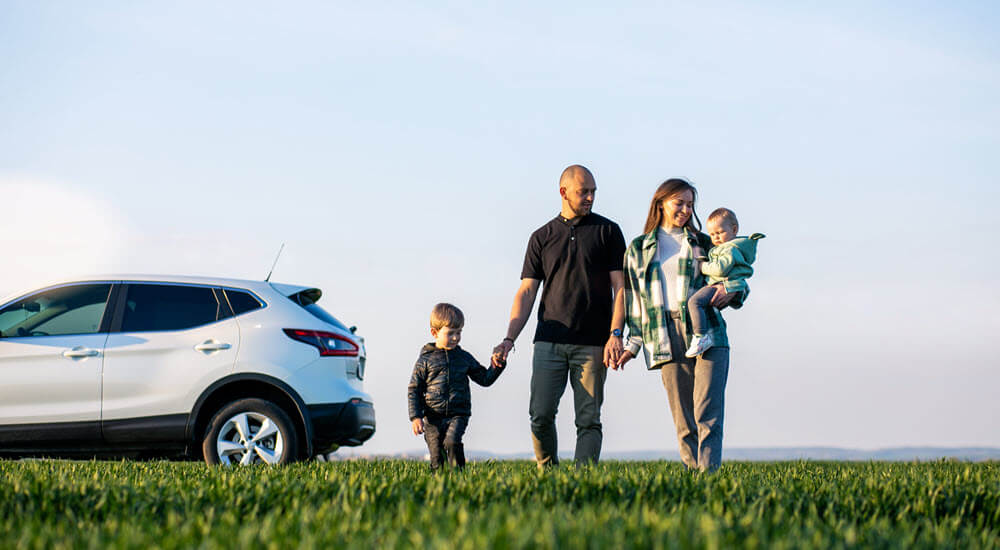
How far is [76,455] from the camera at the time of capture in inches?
346

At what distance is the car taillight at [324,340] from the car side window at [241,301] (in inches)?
15.7

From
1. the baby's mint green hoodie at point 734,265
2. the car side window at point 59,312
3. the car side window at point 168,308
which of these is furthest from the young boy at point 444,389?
the car side window at point 59,312

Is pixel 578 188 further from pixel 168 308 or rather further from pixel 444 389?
pixel 168 308

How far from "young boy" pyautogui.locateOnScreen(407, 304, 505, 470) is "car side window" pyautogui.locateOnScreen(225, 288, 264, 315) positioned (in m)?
2.10

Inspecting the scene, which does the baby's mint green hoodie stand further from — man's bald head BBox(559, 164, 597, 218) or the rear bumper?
the rear bumper

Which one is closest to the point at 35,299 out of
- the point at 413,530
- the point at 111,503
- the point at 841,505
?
the point at 111,503

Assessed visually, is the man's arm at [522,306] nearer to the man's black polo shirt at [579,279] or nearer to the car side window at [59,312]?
the man's black polo shirt at [579,279]

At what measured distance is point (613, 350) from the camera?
7.42m

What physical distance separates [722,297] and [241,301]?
4.27m

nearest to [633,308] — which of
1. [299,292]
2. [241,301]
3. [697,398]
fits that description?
[697,398]

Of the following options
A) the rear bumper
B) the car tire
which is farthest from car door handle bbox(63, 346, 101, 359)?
the rear bumper

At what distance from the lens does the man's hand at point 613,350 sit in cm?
741

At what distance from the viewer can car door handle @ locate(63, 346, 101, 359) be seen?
8.59 m

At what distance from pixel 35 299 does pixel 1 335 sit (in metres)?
0.42
